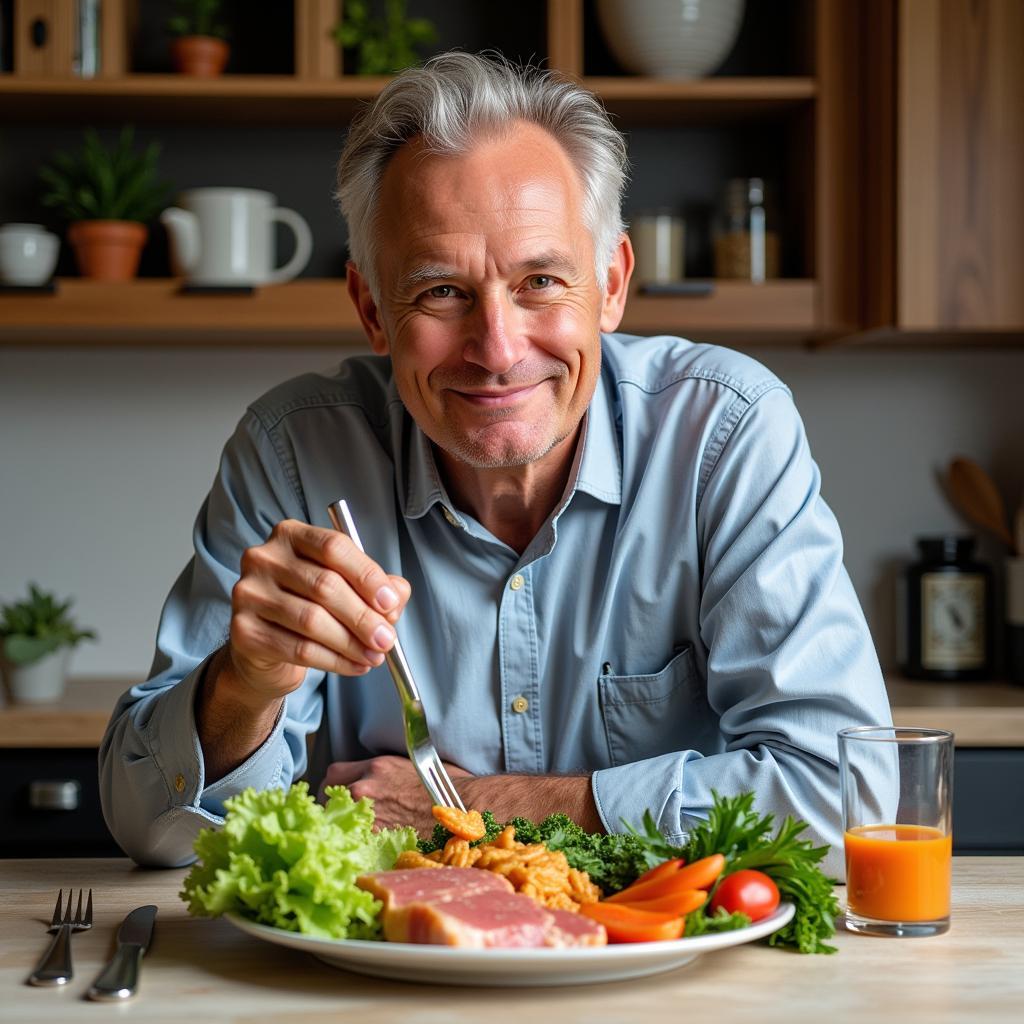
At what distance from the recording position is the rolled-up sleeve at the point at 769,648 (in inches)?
51.3

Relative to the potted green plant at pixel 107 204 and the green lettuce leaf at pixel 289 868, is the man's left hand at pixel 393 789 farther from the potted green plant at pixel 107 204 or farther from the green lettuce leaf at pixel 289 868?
the potted green plant at pixel 107 204

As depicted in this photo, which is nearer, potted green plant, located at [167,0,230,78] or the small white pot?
the small white pot

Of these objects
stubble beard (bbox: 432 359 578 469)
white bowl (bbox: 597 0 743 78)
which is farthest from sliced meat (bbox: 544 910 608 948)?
white bowl (bbox: 597 0 743 78)

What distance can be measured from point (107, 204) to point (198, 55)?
1.06 ft

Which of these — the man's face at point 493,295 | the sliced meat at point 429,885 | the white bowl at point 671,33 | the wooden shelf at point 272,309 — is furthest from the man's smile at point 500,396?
the white bowl at point 671,33

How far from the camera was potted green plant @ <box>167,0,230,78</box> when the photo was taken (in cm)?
262

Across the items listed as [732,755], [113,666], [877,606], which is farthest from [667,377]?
[113,666]

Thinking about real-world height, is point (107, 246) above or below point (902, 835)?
above

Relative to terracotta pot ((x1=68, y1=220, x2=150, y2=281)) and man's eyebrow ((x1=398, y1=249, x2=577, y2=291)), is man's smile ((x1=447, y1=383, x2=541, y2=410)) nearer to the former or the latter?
man's eyebrow ((x1=398, y1=249, x2=577, y2=291))

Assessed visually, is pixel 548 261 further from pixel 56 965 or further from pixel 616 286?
pixel 56 965

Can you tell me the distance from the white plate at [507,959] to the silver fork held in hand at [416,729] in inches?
11.1

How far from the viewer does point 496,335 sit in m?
1.42

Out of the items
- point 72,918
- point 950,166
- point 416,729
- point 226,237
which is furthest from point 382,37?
point 72,918

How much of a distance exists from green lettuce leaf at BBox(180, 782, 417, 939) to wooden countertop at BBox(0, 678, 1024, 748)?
149cm
